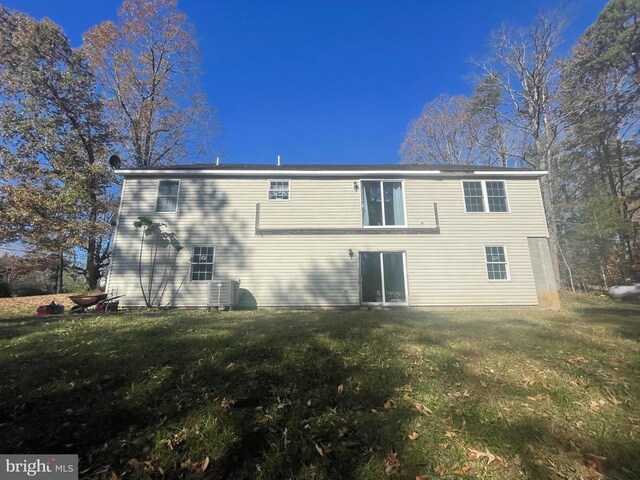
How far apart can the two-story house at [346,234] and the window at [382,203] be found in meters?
0.04

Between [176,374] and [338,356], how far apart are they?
8.53ft

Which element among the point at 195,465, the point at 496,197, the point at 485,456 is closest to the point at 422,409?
the point at 485,456

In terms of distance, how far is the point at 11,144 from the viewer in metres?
16.7

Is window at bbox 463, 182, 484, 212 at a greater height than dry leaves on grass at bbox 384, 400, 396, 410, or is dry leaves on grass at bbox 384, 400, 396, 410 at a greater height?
window at bbox 463, 182, 484, 212

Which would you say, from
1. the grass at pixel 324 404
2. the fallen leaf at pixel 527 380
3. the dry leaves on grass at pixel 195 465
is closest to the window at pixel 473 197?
the grass at pixel 324 404

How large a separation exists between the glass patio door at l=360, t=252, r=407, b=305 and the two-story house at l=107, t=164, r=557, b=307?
41 mm

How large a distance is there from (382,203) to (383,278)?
127 inches

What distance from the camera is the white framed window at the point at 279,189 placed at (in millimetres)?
12500

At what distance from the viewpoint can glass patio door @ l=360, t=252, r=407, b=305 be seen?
38.2ft

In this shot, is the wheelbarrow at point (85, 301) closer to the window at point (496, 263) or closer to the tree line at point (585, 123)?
the window at point (496, 263)

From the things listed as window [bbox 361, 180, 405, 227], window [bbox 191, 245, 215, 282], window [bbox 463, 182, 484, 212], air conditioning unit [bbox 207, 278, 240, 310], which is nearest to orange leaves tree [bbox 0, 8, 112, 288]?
window [bbox 191, 245, 215, 282]

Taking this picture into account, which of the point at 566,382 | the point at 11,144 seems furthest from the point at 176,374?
the point at 11,144

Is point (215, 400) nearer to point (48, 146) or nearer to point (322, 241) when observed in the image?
point (322, 241)

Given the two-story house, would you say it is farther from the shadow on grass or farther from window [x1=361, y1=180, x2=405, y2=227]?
the shadow on grass
